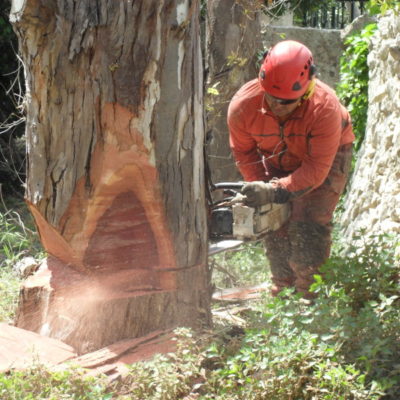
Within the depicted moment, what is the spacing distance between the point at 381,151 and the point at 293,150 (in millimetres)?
2194

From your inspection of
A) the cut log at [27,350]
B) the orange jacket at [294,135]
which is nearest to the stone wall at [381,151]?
the orange jacket at [294,135]

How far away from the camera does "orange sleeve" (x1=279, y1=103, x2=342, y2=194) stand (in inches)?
171

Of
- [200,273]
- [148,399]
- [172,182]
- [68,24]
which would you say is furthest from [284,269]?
[68,24]

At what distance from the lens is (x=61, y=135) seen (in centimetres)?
356

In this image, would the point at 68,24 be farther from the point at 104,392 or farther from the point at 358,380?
the point at 358,380

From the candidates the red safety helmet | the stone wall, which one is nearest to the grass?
the red safety helmet

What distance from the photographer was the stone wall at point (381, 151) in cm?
618

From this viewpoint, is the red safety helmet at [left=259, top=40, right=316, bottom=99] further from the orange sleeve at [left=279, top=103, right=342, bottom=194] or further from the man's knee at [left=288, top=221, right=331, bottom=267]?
the man's knee at [left=288, top=221, right=331, bottom=267]

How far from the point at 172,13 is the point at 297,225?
203 centimetres

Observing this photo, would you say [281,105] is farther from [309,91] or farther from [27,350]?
[27,350]

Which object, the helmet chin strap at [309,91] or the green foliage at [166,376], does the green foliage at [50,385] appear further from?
the helmet chin strap at [309,91]

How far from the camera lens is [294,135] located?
456 cm

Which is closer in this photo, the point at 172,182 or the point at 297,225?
the point at 172,182

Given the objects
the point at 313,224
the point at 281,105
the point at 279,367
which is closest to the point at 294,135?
the point at 281,105
